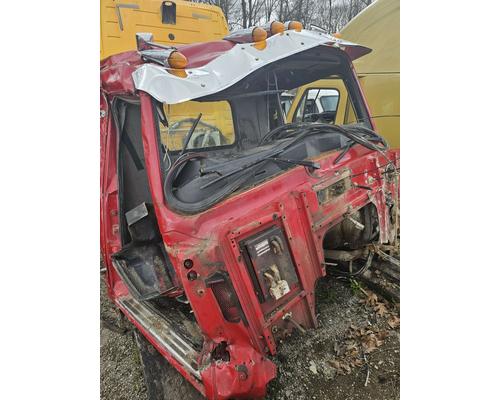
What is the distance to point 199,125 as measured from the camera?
245cm

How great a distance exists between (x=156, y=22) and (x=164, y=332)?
367 centimetres

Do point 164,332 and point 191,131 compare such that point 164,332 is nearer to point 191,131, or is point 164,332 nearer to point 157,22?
point 191,131

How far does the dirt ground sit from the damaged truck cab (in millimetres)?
234

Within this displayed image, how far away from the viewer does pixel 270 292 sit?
1.83m

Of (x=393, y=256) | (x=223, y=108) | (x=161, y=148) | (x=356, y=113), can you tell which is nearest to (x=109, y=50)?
(x=223, y=108)

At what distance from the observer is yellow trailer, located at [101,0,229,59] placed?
4.00 metres

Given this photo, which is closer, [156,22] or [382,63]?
[156,22]

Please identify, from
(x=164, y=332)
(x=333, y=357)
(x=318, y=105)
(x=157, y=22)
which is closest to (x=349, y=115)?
(x=318, y=105)

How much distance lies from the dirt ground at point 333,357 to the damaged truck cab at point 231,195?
0.23m

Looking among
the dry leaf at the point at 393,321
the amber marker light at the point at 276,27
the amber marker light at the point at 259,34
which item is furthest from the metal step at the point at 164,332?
the amber marker light at the point at 276,27

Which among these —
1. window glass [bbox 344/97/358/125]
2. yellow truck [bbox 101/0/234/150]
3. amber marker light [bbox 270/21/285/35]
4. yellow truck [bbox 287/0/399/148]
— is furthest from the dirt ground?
yellow truck [bbox 101/0/234/150]

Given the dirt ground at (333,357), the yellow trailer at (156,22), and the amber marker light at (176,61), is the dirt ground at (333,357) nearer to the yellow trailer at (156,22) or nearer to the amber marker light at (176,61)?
the amber marker light at (176,61)

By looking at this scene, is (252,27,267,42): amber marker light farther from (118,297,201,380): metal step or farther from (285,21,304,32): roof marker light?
(118,297,201,380): metal step

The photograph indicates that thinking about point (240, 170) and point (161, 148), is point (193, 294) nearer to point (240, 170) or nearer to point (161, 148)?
point (240, 170)
